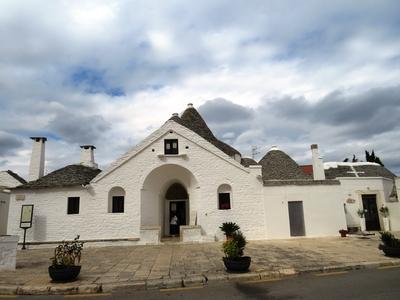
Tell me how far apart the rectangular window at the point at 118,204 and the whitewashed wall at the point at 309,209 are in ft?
28.9

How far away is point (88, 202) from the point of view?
18594 millimetres

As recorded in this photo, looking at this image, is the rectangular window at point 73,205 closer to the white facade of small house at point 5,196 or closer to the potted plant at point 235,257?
the white facade of small house at point 5,196

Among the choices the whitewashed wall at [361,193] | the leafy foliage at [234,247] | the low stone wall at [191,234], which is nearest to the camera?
the leafy foliage at [234,247]

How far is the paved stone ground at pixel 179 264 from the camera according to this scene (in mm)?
8734

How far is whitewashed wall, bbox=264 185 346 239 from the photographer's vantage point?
18641 mm

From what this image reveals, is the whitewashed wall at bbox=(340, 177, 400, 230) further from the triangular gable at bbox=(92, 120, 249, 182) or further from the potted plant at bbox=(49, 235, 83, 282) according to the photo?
the potted plant at bbox=(49, 235, 83, 282)

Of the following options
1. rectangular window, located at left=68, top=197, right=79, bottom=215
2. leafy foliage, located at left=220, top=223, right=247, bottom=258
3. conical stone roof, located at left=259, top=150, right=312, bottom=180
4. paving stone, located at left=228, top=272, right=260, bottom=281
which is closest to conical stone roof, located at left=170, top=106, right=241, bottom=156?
conical stone roof, located at left=259, top=150, right=312, bottom=180

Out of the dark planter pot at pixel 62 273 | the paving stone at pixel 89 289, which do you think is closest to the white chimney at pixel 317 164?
the paving stone at pixel 89 289

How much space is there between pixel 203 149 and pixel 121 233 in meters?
7.03

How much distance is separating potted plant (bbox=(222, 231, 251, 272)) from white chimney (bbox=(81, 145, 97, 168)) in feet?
53.3

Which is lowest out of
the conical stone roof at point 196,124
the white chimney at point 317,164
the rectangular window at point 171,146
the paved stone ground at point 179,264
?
the paved stone ground at point 179,264

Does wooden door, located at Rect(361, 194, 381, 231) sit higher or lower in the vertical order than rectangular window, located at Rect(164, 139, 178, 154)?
lower

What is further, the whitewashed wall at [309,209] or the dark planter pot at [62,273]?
the whitewashed wall at [309,209]

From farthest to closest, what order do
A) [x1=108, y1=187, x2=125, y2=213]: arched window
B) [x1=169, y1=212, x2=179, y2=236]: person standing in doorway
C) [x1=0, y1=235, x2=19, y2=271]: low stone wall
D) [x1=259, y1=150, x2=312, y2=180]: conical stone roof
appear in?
[x1=169, y1=212, x2=179, y2=236]: person standing in doorway < [x1=259, y1=150, x2=312, y2=180]: conical stone roof < [x1=108, y1=187, x2=125, y2=213]: arched window < [x1=0, y1=235, x2=19, y2=271]: low stone wall
